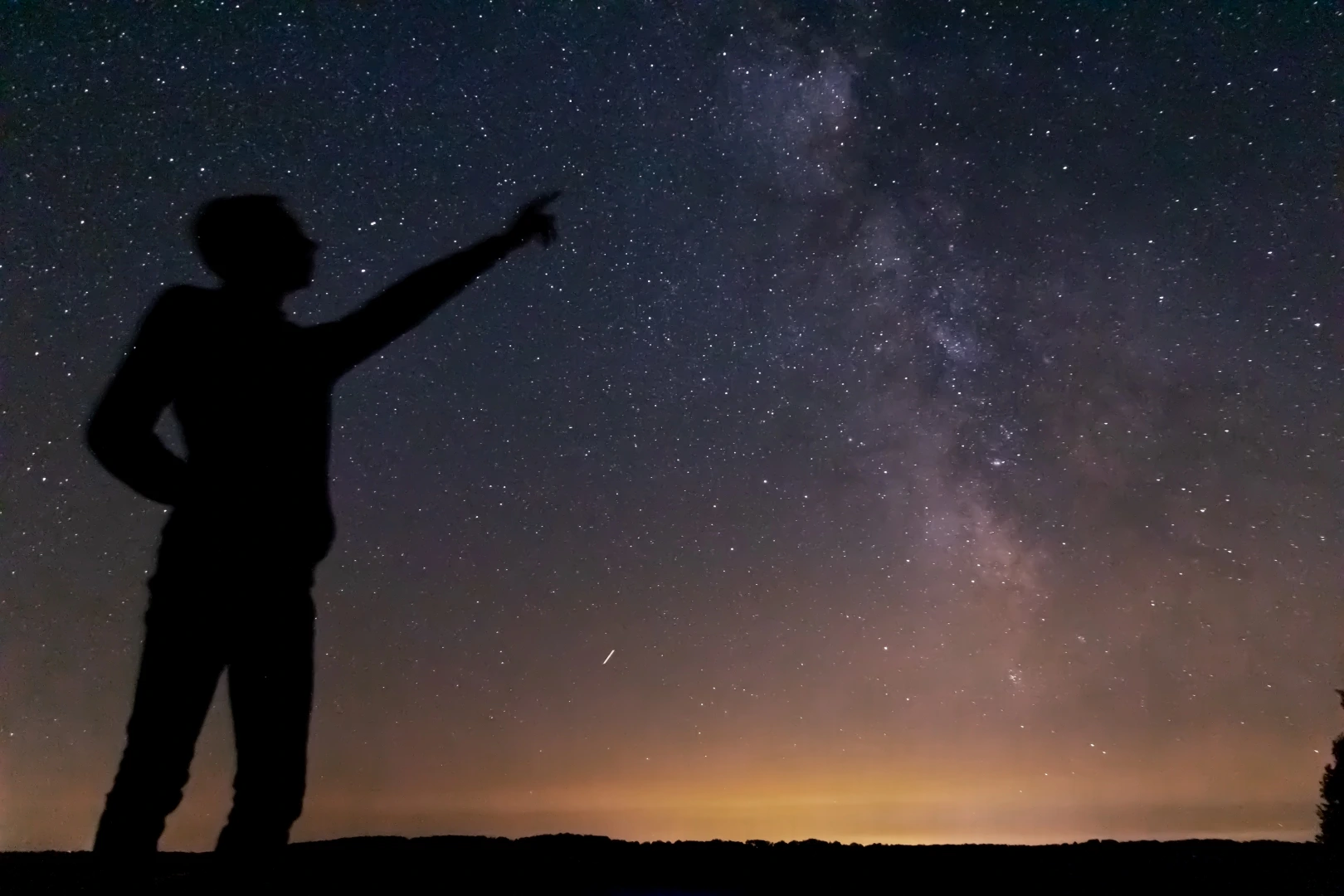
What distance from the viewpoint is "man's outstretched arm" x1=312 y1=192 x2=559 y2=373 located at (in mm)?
2605

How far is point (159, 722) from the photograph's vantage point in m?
2.27

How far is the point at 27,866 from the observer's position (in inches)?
170

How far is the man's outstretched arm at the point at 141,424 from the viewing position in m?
2.32

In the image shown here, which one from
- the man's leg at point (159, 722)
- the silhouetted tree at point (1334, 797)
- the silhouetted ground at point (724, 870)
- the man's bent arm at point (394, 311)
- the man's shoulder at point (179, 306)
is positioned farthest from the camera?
the silhouetted tree at point (1334, 797)

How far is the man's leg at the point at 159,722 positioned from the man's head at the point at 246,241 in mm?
929

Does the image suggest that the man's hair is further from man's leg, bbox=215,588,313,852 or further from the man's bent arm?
man's leg, bbox=215,588,313,852

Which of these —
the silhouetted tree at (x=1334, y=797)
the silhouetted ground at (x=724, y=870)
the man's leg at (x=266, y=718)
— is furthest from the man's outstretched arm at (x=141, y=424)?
the silhouetted tree at (x=1334, y=797)

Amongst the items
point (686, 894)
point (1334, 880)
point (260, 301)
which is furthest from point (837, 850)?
point (260, 301)

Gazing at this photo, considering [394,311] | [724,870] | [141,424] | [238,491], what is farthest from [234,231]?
[724,870]

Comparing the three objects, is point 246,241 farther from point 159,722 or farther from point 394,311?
point 159,722

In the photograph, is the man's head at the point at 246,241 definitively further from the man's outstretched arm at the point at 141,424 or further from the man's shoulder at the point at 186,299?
the man's outstretched arm at the point at 141,424

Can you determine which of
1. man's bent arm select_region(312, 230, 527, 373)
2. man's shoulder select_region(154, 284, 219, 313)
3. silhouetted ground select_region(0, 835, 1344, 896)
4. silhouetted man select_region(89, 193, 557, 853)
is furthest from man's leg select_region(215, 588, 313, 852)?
man's shoulder select_region(154, 284, 219, 313)

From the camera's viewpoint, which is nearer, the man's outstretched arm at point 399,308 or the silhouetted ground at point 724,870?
the man's outstretched arm at point 399,308

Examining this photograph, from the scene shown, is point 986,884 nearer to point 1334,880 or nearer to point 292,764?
point 1334,880
